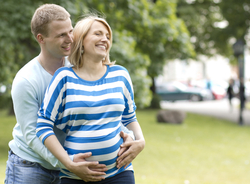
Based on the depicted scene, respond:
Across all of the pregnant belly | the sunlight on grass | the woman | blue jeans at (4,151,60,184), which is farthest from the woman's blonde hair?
the sunlight on grass

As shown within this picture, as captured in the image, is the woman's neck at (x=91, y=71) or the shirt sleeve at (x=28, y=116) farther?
the woman's neck at (x=91, y=71)

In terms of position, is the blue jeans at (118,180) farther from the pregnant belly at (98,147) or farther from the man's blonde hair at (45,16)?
the man's blonde hair at (45,16)

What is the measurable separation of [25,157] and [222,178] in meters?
6.32

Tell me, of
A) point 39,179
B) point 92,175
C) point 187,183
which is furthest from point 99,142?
point 187,183

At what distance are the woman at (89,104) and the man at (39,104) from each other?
0.23 feet

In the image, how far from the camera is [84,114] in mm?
1965

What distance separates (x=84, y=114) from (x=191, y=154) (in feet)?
27.4

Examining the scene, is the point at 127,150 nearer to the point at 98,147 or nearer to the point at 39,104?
the point at 98,147

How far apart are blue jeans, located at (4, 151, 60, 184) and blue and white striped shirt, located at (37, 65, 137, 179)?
0.63ft

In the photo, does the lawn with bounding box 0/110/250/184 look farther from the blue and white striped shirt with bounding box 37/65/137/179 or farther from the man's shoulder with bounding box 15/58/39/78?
the man's shoulder with bounding box 15/58/39/78

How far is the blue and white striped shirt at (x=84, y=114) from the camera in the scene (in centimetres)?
196

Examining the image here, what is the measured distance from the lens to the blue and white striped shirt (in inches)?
77.1

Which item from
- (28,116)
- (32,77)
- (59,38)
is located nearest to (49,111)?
(28,116)

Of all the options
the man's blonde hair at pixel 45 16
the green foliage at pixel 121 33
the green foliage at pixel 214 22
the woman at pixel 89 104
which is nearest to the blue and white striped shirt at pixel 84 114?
the woman at pixel 89 104
